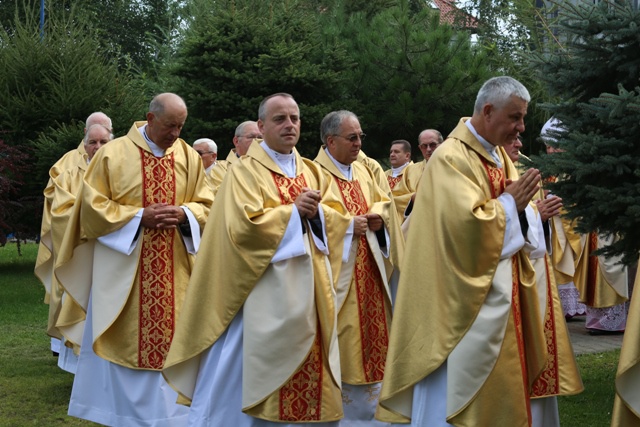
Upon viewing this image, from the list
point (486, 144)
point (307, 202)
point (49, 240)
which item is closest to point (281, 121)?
point (307, 202)

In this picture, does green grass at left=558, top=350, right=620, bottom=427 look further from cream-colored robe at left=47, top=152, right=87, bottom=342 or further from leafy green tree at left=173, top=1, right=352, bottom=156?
leafy green tree at left=173, top=1, right=352, bottom=156

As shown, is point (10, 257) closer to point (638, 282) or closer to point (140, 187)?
point (140, 187)

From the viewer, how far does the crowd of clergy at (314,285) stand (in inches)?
198

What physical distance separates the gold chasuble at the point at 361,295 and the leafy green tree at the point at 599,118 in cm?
160

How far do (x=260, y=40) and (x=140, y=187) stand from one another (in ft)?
26.8

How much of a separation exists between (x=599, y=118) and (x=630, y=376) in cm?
176

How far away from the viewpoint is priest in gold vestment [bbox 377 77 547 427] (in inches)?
197

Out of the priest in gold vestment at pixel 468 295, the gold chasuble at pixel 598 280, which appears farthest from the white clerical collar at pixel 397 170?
the priest in gold vestment at pixel 468 295

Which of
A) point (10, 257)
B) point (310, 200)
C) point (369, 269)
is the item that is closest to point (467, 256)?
point (310, 200)

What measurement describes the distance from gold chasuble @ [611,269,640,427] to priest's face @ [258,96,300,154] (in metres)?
2.39

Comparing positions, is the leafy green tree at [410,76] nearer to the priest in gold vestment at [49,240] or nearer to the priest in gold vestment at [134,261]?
the priest in gold vestment at [49,240]

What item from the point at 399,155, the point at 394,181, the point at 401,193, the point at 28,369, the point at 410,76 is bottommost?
the point at 28,369

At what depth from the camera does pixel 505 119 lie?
519 centimetres

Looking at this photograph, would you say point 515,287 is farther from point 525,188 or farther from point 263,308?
point 263,308
